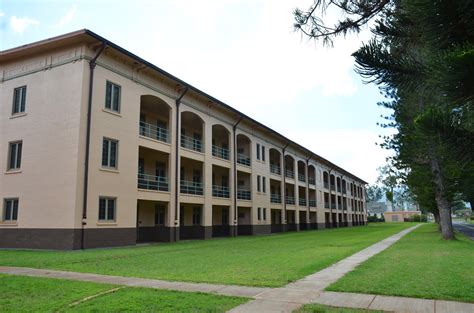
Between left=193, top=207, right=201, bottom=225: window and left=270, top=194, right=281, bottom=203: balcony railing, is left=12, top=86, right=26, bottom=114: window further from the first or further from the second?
Answer: left=270, top=194, right=281, bottom=203: balcony railing

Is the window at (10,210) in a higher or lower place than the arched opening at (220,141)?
lower

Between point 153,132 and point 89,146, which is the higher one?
point 153,132

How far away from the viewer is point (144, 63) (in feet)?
77.9

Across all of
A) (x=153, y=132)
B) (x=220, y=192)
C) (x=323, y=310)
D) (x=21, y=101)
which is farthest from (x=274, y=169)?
(x=323, y=310)

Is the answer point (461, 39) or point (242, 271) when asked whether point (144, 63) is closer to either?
point (242, 271)

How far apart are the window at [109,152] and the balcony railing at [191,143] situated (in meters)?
9.53

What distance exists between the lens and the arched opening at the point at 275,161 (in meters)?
45.0

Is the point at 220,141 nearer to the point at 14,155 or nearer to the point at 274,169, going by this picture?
the point at 274,169

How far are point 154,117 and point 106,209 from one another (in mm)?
9601

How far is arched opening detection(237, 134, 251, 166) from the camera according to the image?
3822cm

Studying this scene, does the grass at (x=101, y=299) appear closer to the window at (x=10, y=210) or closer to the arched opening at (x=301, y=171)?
the window at (x=10, y=210)

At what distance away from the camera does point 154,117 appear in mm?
28891

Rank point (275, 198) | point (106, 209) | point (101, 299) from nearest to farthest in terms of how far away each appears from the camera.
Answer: point (101, 299) → point (106, 209) → point (275, 198)

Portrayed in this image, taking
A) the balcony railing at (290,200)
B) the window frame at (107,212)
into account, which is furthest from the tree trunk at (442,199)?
the balcony railing at (290,200)
